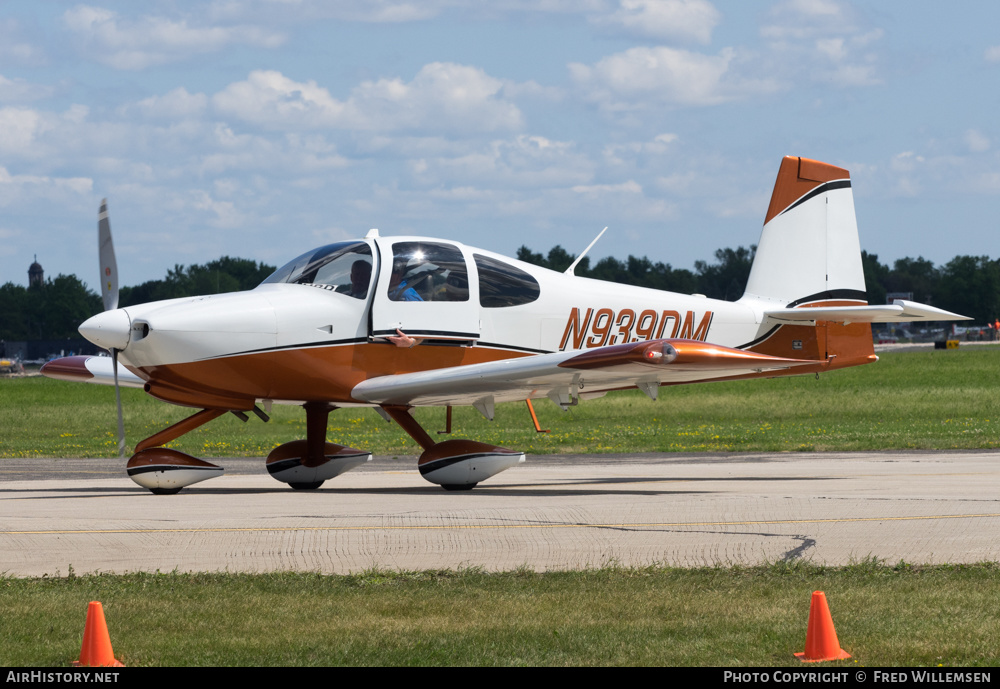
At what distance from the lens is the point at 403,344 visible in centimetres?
1412

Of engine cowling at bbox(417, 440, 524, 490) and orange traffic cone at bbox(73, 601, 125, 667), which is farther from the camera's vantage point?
engine cowling at bbox(417, 440, 524, 490)

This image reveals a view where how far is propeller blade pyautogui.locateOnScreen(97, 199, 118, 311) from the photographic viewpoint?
14.1 meters

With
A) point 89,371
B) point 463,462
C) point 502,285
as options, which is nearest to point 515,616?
point 463,462

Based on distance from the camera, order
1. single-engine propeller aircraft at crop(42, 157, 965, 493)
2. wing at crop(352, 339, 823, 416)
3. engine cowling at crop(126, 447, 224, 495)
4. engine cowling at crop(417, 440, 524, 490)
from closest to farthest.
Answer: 1. wing at crop(352, 339, 823, 416)
2. single-engine propeller aircraft at crop(42, 157, 965, 493)
3. engine cowling at crop(126, 447, 224, 495)
4. engine cowling at crop(417, 440, 524, 490)

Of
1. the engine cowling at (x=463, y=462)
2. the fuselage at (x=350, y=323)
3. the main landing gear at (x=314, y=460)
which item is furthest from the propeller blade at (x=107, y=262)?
the engine cowling at (x=463, y=462)

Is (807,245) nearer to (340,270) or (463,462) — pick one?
(463,462)

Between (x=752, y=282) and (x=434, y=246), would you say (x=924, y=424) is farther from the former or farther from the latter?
(x=434, y=246)

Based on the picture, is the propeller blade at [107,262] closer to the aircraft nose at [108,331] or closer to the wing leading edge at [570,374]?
the aircraft nose at [108,331]

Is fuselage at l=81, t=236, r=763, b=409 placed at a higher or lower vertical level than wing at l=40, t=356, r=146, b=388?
higher

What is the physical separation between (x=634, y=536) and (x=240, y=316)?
5.94 meters

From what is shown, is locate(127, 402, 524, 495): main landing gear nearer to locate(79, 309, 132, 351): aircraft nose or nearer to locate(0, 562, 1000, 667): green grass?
locate(79, 309, 132, 351): aircraft nose

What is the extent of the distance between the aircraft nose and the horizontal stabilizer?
8.96 m

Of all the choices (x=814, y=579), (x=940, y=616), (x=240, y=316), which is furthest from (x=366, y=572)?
(x=240, y=316)

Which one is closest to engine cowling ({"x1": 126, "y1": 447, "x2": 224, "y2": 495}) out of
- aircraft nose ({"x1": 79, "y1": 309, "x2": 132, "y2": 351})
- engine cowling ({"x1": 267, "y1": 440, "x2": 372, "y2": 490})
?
aircraft nose ({"x1": 79, "y1": 309, "x2": 132, "y2": 351})
